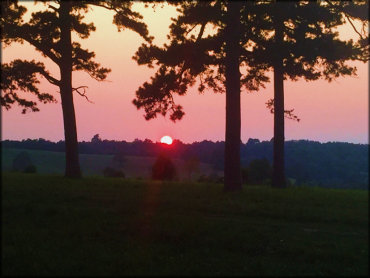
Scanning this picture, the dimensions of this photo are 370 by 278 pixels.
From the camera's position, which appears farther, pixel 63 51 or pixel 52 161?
pixel 63 51

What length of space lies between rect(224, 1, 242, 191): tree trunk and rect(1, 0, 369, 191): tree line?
38mm

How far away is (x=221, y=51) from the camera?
21.8 meters

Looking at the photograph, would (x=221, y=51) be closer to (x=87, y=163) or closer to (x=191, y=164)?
(x=191, y=164)

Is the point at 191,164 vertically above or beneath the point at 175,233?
above

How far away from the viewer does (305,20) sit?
65.0 ft

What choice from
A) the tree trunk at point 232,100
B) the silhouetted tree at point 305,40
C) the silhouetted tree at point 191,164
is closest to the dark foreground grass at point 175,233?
the silhouetted tree at point 191,164

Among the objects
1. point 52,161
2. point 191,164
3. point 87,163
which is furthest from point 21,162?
point 191,164

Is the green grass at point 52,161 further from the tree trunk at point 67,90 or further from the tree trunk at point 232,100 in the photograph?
the tree trunk at point 67,90

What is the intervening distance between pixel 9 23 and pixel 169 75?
676 centimetres

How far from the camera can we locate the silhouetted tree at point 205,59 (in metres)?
19.8

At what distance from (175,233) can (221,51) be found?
39.0 feet

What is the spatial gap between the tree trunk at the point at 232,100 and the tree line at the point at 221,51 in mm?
38

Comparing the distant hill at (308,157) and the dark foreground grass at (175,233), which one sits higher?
the distant hill at (308,157)

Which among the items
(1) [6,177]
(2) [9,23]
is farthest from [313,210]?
(2) [9,23]
